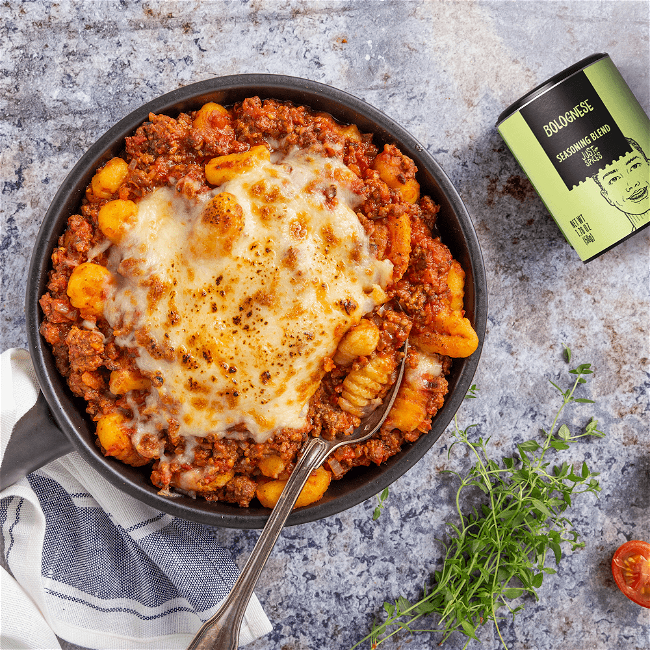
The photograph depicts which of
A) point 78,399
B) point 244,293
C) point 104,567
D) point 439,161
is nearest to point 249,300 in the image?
point 244,293

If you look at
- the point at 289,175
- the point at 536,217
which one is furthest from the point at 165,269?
the point at 536,217

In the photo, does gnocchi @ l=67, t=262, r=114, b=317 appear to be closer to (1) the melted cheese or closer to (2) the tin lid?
(1) the melted cheese

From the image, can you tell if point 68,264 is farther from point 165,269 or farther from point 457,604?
point 457,604

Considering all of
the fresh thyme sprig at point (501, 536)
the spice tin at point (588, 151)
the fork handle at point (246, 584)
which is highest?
the spice tin at point (588, 151)

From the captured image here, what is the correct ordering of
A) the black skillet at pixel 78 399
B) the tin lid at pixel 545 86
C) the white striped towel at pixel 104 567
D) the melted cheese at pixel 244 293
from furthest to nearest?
the white striped towel at pixel 104 567
the tin lid at pixel 545 86
the black skillet at pixel 78 399
the melted cheese at pixel 244 293

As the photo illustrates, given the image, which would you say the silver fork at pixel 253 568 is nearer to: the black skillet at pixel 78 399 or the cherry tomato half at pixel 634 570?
the black skillet at pixel 78 399

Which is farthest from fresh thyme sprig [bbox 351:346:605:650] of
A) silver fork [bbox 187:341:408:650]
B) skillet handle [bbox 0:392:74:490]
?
skillet handle [bbox 0:392:74:490]

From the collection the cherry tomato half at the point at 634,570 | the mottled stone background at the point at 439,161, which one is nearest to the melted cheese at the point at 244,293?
the mottled stone background at the point at 439,161
